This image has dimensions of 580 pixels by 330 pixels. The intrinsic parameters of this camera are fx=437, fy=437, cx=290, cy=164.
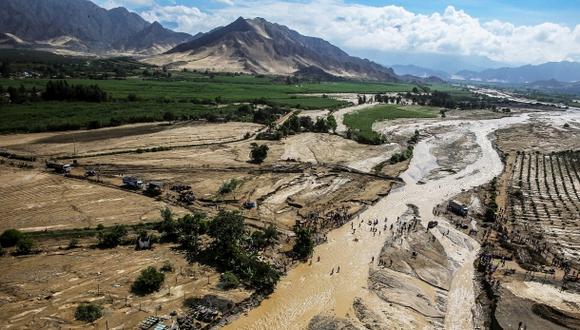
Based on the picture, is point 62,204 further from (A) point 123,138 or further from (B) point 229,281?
(A) point 123,138

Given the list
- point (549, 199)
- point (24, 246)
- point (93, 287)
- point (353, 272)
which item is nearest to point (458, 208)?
point (549, 199)

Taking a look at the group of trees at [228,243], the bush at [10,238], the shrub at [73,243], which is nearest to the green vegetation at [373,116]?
the group of trees at [228,243]

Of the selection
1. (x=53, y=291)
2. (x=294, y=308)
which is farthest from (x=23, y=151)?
A: (x=294, y=308)

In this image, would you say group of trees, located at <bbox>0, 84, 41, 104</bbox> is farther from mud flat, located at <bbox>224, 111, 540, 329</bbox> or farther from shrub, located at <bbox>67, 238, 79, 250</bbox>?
mud flat, located at <bbox>224, 111, 540, 329</bbox>

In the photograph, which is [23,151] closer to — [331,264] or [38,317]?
[38,317]

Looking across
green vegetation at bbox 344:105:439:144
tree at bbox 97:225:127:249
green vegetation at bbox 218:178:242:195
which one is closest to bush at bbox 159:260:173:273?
tree at bbox 97:225:127:249

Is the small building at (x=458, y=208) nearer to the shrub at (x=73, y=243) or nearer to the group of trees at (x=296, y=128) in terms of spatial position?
the group of trees at (x=296, y=128)
